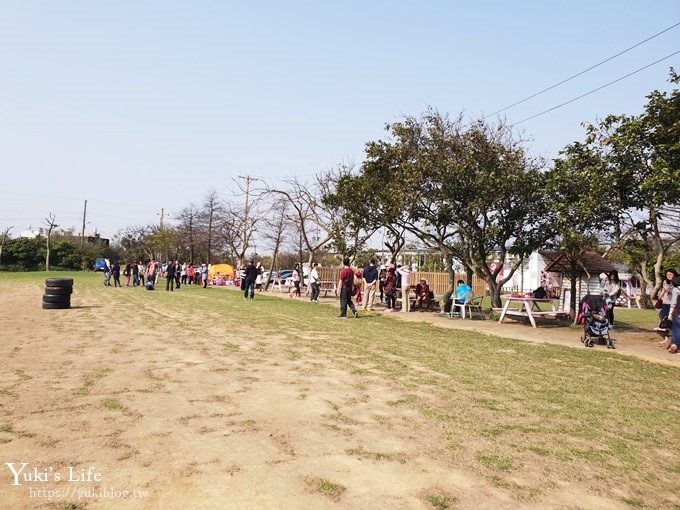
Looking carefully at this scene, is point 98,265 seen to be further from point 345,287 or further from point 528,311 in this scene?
point 528,311

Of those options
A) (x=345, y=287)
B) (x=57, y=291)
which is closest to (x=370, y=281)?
(x=345, y=287)

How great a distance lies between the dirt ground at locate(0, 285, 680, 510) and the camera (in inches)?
129

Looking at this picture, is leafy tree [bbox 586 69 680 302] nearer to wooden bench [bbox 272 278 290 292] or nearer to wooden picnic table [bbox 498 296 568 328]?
wooden picnic table [bbox 498 296 568 328]

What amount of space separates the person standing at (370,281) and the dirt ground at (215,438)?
9.21 meters

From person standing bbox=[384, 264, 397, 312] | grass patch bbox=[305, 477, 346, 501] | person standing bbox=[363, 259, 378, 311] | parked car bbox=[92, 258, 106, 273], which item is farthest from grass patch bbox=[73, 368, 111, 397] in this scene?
parked car bbox=[92, 258, 106, 273]

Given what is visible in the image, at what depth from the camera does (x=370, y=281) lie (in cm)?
1767

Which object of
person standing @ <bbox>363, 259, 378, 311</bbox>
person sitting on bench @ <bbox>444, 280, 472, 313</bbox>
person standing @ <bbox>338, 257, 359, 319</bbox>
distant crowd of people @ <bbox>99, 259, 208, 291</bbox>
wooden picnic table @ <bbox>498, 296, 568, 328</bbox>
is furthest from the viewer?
distant crowd of people @ <bbox>99, 259, 208, 291</bbox>

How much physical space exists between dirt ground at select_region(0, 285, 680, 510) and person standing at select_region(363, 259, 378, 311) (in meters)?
9.21

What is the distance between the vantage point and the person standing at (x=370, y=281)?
17.3 meters

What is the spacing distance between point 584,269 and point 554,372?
11.4 metres

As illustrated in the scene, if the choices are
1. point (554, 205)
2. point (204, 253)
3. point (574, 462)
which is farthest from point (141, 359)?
point (204, 253)

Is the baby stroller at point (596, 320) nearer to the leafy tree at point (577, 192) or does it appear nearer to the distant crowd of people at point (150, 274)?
the leafy tree at point (577, 192)

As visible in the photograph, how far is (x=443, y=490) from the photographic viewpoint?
346 centimetres

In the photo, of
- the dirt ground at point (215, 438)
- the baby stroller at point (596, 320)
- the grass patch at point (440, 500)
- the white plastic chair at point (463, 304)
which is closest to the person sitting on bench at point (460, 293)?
the white plastic chair at point (463, 304)
